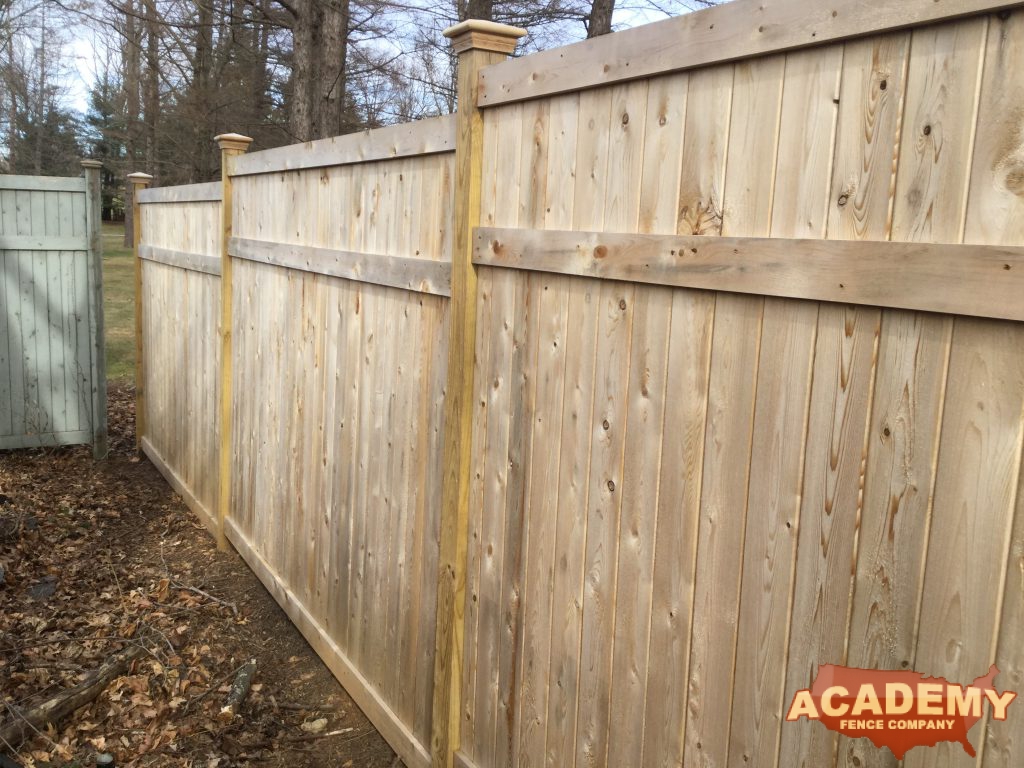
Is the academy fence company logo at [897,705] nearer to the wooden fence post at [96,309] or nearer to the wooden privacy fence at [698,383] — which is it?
the wooden privacy fence at [698,383]

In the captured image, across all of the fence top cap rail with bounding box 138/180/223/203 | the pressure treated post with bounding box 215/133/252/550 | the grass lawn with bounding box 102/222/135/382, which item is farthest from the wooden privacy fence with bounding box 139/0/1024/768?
the grass lawn with bounding box 102/222/135/382

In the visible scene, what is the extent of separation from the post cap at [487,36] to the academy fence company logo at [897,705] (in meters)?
2.03

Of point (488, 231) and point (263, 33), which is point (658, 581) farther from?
point (263, 33)

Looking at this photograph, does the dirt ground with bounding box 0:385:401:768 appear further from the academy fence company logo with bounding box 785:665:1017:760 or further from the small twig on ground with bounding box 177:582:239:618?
the academy fence company logo with bounding box 785:665:1017:760

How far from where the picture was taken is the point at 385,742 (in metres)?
3.76

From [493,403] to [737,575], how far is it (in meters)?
1.09

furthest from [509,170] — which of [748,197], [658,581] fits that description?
[658,581]

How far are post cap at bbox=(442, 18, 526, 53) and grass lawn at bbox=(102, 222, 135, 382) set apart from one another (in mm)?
8606

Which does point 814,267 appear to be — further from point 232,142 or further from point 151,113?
point 151,113

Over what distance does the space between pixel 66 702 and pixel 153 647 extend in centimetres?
63

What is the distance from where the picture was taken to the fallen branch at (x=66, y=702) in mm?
3609

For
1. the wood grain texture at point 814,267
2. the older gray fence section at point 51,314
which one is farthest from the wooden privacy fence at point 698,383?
the older gray fence section at point 51,314

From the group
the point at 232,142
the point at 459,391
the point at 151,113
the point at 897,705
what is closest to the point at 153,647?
the point at 459,391

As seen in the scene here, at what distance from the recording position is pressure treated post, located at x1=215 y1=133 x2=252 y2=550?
5516mm
